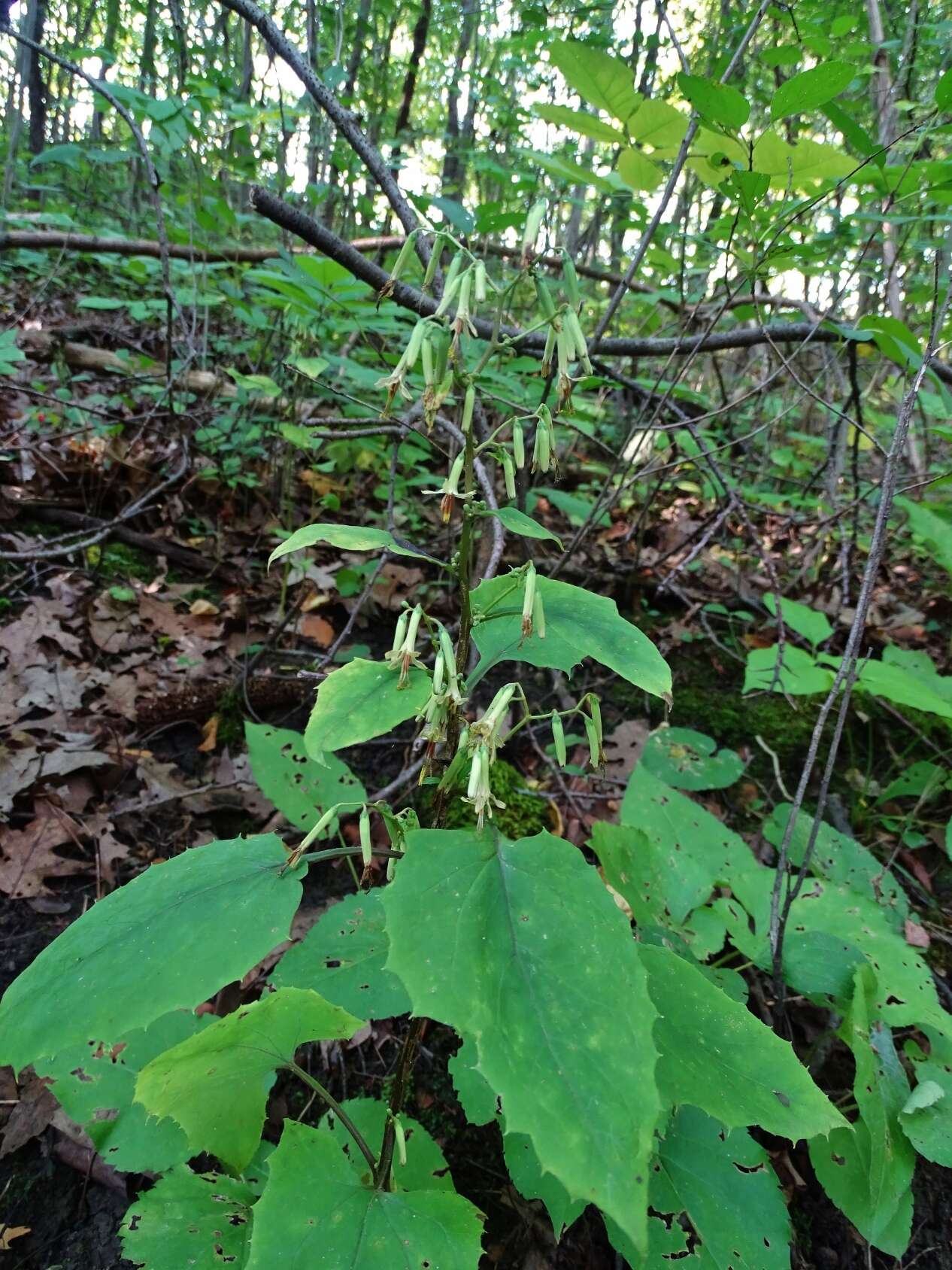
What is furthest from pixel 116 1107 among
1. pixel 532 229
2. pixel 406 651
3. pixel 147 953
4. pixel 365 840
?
pixel 532 229

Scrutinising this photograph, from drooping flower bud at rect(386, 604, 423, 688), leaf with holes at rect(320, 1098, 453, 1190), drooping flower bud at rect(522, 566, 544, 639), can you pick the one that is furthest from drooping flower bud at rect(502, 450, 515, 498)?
leaf with holes at rect(320, 1098, 453, 1190)

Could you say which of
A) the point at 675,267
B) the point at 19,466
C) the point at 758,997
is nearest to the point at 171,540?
the point at 19,466

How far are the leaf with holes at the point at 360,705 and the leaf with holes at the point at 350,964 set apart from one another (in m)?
0.53

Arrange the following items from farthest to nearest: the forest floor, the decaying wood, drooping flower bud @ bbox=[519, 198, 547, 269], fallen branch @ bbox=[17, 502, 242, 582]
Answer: the decaying wood < fallen branch @ bbox=[17, 502, 242, 582] < the forest floor < drooping flower bud @ bbox=[519, 198, 547, 269]

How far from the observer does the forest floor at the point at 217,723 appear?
1.74 metres

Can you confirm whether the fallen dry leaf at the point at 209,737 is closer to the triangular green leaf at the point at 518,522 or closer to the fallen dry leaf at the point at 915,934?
the triangular green leaf at the point at 518,522

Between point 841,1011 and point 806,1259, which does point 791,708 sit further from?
point 806,1259

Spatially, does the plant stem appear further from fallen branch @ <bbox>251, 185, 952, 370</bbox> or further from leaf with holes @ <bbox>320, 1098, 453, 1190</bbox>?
fallen branch @ <bbox>251, 185, 952, 370</bbox>

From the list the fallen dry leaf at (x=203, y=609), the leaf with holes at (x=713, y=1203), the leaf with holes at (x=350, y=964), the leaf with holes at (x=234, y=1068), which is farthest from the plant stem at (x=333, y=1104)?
the fallen dry leaf at (x=203, y=609)

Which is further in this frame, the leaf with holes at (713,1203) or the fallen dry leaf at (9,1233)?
the fallen dry leaf at (9,1233)

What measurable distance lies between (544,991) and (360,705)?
0.55m

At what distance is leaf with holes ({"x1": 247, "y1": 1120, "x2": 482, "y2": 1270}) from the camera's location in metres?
1.12

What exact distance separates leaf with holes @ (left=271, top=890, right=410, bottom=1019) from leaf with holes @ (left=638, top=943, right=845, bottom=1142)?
565mm

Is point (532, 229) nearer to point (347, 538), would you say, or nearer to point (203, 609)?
point (347, 538)
